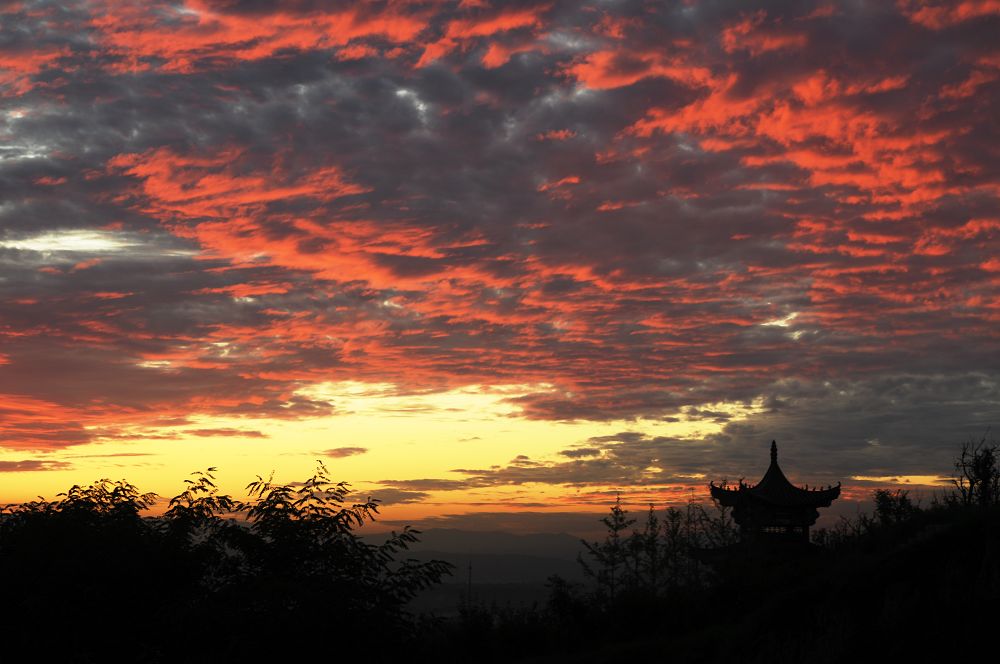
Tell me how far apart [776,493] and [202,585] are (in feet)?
104

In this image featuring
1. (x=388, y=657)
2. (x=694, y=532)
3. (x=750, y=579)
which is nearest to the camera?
(x=388, y=657)

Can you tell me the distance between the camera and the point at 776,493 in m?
49.7

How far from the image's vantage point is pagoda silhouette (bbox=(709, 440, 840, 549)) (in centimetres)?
4900

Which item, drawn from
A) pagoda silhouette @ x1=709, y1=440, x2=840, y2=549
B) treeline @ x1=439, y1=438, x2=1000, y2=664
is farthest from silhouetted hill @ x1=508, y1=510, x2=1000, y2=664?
pagoda silhouette @ x1=709, y1=440, x2=840, y2=549

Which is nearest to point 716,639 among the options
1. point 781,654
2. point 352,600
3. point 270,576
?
point 781,654

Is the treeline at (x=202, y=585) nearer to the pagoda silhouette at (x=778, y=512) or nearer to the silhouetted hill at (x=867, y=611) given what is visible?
the silhouetted hill at (x=867, y=611)

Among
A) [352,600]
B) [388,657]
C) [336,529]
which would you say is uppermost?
[336,529]

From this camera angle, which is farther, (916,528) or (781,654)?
(916,528)

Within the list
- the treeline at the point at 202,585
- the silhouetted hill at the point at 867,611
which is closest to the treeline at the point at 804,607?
the silhouetted hill at the point at 867,611

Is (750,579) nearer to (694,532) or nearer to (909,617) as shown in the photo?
(909,617)

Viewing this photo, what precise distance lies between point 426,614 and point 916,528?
1695 centimetres

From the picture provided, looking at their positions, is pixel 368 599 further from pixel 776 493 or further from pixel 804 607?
pixel 776 493

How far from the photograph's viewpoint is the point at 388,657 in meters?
25.4

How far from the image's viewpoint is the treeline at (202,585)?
24.2 metres
